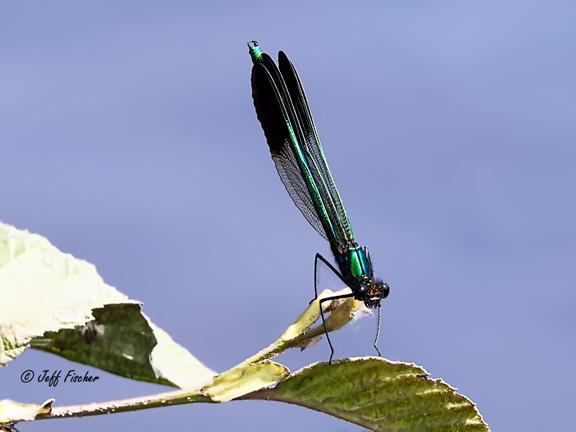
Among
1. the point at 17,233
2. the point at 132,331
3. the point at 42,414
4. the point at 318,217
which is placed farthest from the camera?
the point at 318,217

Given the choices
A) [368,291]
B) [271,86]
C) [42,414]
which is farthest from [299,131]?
[42,414]

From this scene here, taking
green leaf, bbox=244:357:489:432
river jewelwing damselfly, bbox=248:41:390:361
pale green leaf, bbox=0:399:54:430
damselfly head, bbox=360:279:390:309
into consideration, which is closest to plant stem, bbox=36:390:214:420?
pale green leaf, bbox=0:399:54:430

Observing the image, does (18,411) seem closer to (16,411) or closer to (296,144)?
(16,411)

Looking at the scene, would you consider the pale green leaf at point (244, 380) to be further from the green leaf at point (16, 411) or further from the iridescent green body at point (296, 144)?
the iridescent green body at point (296, 144)

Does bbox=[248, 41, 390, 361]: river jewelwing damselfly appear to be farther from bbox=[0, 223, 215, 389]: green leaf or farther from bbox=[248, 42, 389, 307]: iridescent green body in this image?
bbox=[0, 223, 215, 389]: green leaf

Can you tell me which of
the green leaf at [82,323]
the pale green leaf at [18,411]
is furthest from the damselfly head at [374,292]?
the pale green leaf at [18,411]

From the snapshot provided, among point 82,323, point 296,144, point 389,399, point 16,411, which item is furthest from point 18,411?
point 296,144

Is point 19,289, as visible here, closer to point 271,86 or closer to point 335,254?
point 335,254
